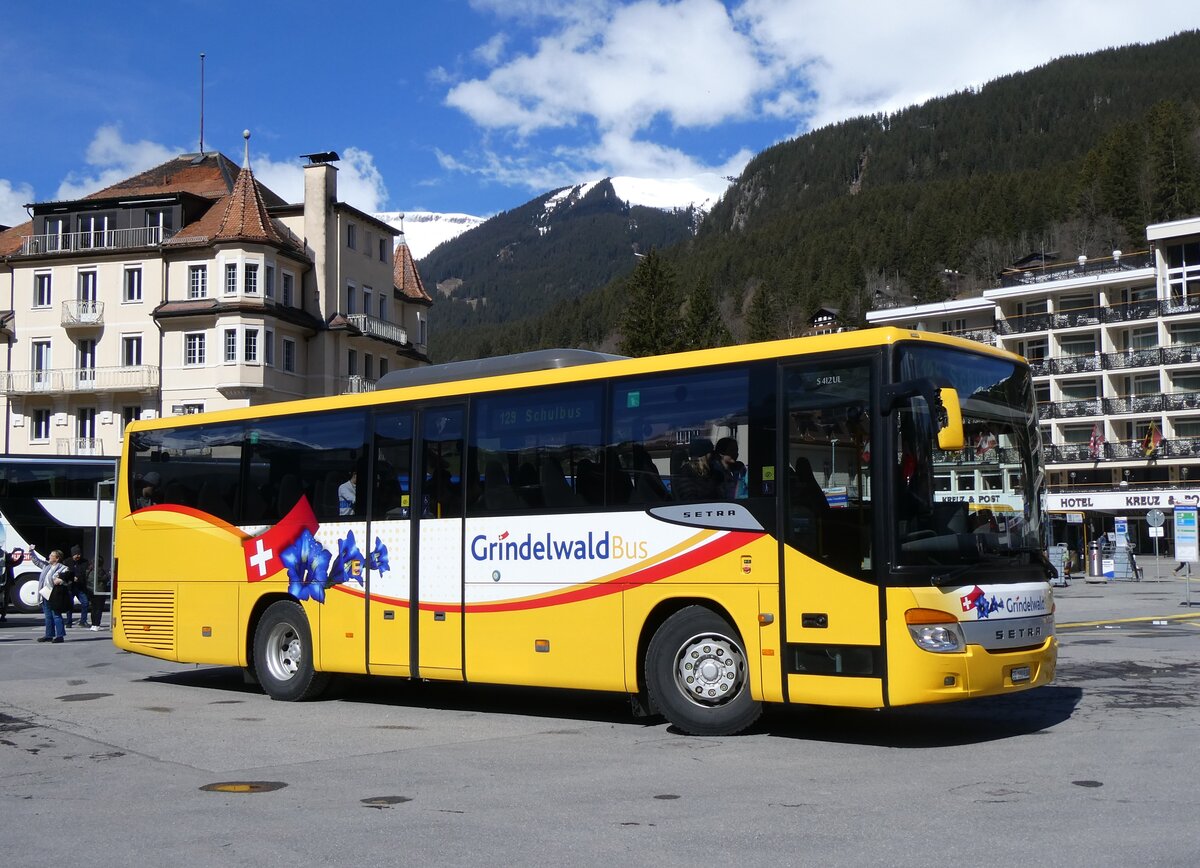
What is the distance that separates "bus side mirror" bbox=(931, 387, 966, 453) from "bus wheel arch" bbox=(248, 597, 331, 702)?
7.93m

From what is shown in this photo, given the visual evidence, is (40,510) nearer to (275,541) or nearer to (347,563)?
(275,541)

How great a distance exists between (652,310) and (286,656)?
73.5 meters

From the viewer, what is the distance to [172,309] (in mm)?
62594

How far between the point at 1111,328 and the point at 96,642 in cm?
7385

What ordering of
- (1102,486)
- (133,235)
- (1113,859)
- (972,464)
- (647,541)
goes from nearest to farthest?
1. (1113,859)
2. (972,464)
3. (647,541)
4. (133,235)
5. (1102,486)

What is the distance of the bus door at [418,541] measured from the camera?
43.7 feet

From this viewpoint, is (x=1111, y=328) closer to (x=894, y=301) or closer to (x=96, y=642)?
(x=894, y=301)

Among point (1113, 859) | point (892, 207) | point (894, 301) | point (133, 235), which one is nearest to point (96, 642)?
point (1113, 859)

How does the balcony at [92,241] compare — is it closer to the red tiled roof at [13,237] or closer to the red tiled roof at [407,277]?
the red tiled roof at [13,237]

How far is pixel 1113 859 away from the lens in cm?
645

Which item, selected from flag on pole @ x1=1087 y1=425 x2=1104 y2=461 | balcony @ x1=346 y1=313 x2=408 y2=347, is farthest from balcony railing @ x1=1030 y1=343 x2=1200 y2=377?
balcony @ x1=346 y1=313 x2=408 y2=347

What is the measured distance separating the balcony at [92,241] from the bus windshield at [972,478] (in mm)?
59135

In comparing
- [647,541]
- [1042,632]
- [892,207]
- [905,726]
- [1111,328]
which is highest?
[892,207]

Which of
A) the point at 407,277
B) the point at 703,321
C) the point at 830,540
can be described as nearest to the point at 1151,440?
the point at 703,321
